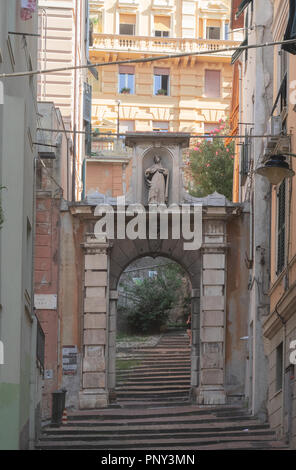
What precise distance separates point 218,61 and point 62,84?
19.8m

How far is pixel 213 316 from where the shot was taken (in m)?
29.2

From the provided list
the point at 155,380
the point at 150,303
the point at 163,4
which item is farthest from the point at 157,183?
the point at 163,4

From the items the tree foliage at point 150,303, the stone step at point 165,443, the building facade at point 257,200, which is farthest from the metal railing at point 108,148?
the stone step at point 165,443

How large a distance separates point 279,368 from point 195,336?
285 inches

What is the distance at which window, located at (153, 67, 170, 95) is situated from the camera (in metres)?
53.0

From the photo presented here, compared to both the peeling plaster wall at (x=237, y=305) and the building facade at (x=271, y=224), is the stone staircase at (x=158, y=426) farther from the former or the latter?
the peeling plaster wall at (x=237, y=305)

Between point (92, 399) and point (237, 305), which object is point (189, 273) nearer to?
point (237, 305)

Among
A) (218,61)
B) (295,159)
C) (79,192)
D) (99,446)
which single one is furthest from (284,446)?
(218,61)

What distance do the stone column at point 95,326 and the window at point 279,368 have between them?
277 inches

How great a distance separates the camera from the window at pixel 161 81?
53.0 m

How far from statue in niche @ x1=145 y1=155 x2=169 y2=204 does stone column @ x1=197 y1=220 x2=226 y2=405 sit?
132 cm

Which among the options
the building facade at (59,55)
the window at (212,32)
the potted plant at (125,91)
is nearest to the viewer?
the building facade at (59,55)

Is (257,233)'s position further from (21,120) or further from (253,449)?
(21,120)
